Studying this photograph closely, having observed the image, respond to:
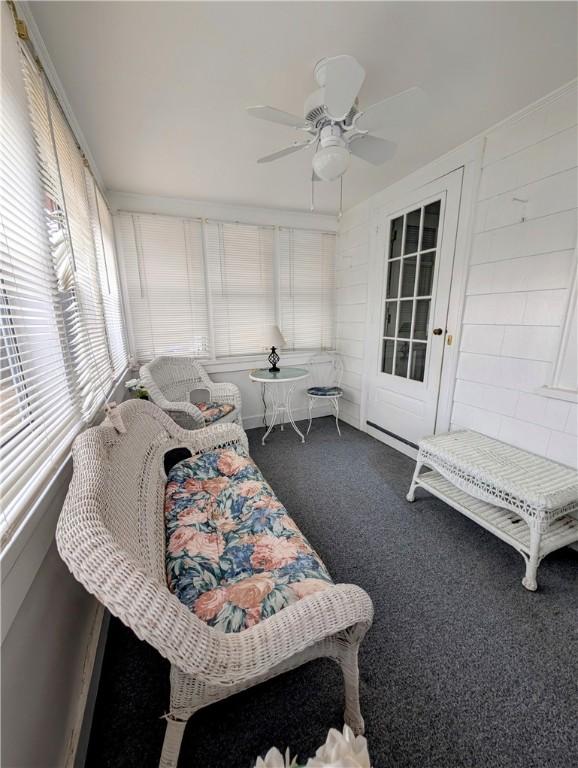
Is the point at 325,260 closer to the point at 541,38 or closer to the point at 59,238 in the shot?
the point at 541,38

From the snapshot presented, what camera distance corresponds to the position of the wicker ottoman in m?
1.44

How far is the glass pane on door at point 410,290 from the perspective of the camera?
8.09 ft

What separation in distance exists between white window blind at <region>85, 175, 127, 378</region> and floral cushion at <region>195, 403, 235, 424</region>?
75cm

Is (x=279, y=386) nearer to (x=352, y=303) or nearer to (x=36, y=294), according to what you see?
(x=352, y=303)

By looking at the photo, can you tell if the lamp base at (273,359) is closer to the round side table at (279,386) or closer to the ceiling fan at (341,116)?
the round side table at (279,386)

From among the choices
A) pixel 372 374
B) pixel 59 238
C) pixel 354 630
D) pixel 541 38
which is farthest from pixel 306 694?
pixel 541 38

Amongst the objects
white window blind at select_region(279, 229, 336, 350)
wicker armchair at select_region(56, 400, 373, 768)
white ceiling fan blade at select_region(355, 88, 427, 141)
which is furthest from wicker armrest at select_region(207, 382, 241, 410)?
white ceiling fan blade at select_region(355, 88, 427, 141)

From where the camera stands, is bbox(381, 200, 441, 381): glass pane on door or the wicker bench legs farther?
bbox(381, 200, 441, 381): glass pane on door

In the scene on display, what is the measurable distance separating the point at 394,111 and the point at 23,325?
163 centimetres

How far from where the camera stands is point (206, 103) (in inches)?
62.4

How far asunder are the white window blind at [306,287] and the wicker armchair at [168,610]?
273cm

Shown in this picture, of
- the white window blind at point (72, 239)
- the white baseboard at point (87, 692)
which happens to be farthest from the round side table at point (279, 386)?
the white baseboard at point (87, 692)

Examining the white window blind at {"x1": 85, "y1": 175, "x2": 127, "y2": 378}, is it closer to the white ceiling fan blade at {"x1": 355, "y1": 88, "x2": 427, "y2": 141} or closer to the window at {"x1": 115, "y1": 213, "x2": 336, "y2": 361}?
the window at {"x1": 115, "y1": 213, "x2": 336, "y2": 361}

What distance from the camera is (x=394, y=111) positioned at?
1.25 meters
